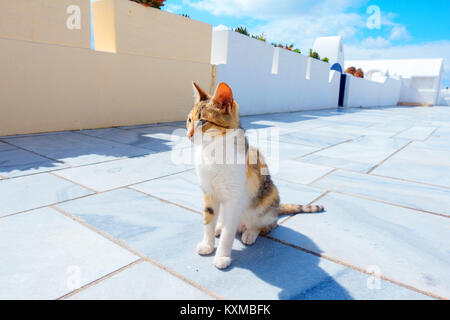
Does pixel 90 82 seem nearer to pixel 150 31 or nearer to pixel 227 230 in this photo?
pixel 150 31

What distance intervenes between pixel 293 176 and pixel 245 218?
73.6 inches

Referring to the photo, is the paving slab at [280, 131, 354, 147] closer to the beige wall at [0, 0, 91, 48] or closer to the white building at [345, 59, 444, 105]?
the beige wall at [0, 0, 91, 48]

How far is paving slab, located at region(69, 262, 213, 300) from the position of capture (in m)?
1.57

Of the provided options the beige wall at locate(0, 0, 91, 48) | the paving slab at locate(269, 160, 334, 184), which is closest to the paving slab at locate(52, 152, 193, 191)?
the paving slab at locate(269, 160, 334, 184)

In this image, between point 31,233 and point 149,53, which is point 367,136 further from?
point 31,233

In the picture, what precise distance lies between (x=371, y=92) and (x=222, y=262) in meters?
25.1

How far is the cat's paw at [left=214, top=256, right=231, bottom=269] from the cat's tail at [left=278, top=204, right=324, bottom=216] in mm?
939

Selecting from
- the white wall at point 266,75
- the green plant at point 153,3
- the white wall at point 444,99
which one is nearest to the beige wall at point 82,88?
the green plant at point 153,3

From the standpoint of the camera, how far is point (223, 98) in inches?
69.4

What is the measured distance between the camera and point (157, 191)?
310 centimetres

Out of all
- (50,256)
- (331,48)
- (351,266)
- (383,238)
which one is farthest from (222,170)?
(331,48)

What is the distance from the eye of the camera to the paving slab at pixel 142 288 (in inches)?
61.7

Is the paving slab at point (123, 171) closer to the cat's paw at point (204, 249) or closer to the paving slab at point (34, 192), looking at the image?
the paving slab at point (34, 192)
